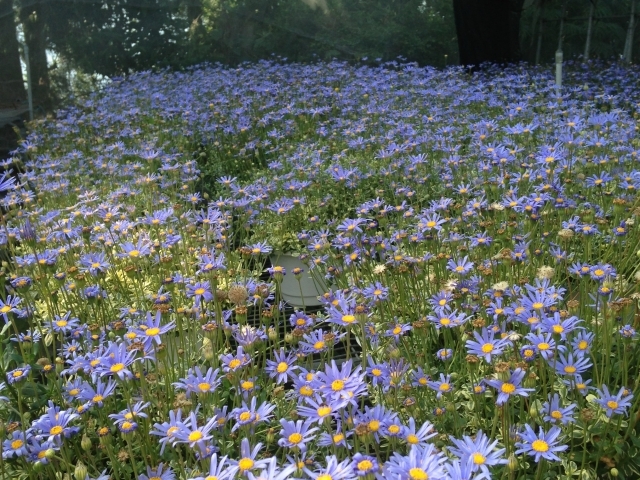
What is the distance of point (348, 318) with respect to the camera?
1897 mm

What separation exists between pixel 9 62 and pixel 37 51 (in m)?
0.46

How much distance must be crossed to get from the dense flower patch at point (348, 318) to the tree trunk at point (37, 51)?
188 inches

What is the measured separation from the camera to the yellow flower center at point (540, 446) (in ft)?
5.08

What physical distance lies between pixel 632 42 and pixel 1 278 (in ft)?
40.4

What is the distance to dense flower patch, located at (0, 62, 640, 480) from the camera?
65.1 inches

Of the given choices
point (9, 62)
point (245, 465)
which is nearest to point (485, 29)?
point (9, 62)

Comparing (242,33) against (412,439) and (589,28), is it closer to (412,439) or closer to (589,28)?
(589,28)

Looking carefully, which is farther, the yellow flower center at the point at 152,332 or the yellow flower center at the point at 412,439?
the yellow flower center at the point at 152,332

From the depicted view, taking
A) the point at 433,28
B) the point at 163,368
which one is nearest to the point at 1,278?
the point at 163,368

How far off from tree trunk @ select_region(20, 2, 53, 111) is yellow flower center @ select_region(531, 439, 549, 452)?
972cm

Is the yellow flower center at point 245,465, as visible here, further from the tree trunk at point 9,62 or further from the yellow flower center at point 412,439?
the tree trunk at point 9,62

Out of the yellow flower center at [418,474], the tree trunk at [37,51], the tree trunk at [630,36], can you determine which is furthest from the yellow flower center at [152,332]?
the tree trunk at [630,36]

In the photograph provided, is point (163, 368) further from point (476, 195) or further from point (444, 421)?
point (476, 195)

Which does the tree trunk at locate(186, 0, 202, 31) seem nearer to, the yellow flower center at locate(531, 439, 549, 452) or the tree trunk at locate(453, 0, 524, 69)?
the tree trunk at locate(453, 0, 524, 69)
